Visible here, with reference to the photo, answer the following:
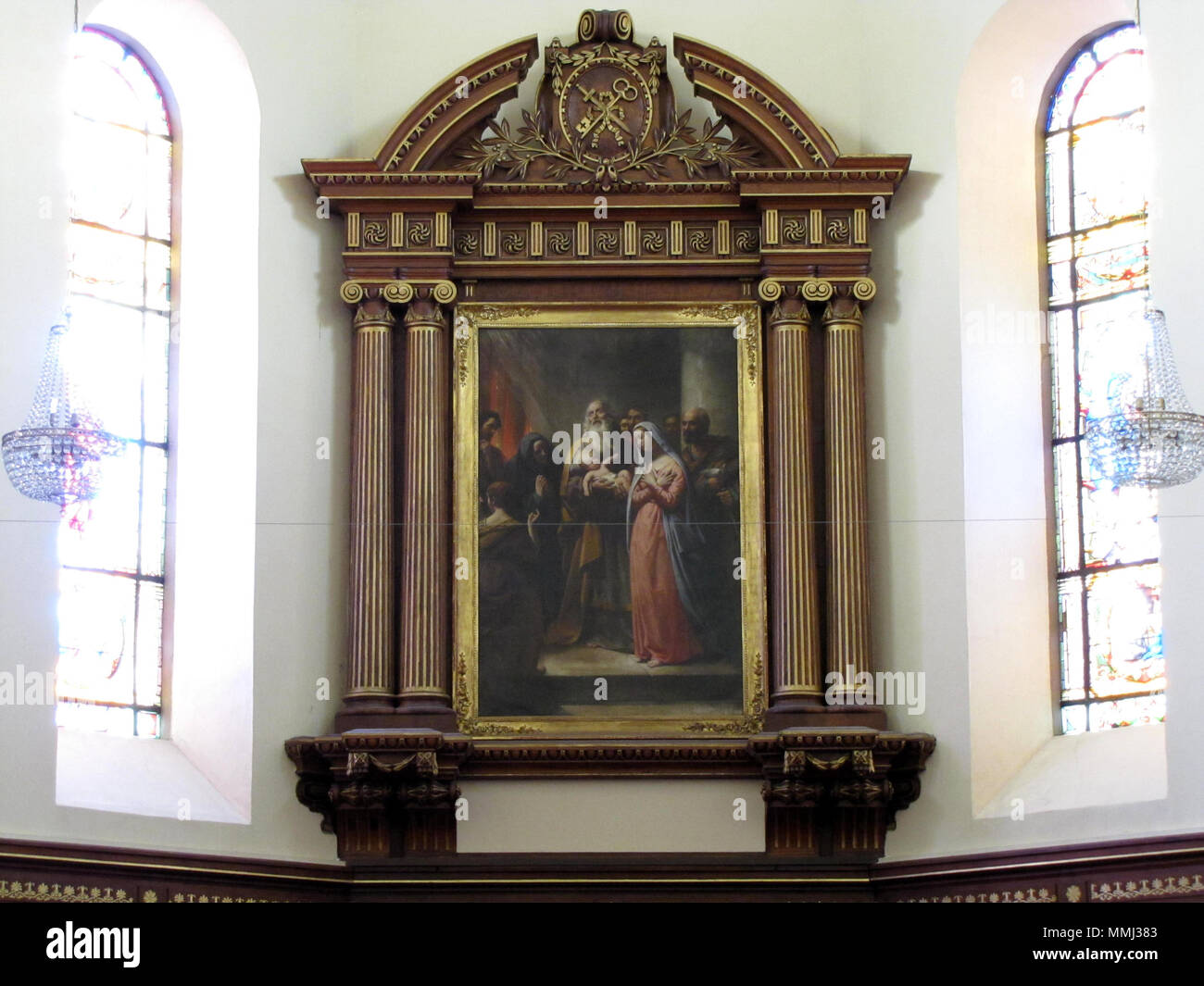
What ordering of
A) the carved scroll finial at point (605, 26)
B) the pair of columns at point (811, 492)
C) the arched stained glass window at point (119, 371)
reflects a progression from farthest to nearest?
the carved scroll finial at point (605, 26) < the pair of columns at point (811, 492) < the arched stained glass window at point (119, 371)

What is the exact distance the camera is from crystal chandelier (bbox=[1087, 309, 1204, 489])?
47.6 ft

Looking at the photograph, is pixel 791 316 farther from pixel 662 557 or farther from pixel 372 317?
pixel 372 317

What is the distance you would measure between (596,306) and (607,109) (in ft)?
4.39

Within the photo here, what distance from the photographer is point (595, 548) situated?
1725 cm

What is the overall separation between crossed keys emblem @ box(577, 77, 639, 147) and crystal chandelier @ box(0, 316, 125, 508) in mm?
4321

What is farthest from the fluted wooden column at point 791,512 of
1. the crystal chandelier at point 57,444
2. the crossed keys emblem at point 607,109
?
the crystal chandelier at point 57,444

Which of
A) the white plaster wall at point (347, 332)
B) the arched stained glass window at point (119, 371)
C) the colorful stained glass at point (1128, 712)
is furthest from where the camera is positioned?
the arched stained glass window at point (119, 371)

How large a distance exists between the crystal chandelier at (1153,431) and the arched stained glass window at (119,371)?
20.0ft

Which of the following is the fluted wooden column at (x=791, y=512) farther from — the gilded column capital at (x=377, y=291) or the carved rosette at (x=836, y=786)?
the gilded column capital at (x=377, y=291)

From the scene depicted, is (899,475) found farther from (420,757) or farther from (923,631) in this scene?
(420,757)

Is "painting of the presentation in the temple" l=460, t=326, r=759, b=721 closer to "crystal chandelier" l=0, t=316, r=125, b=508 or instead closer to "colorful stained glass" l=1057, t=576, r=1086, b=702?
"colorful stained glass" l=1057, t=576, r=1086, b=702

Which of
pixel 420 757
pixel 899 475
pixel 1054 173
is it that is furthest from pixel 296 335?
pixel 1054 173

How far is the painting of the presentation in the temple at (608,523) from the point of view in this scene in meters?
17.0

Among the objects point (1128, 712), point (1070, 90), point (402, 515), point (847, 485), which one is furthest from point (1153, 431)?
point (402, 515)
